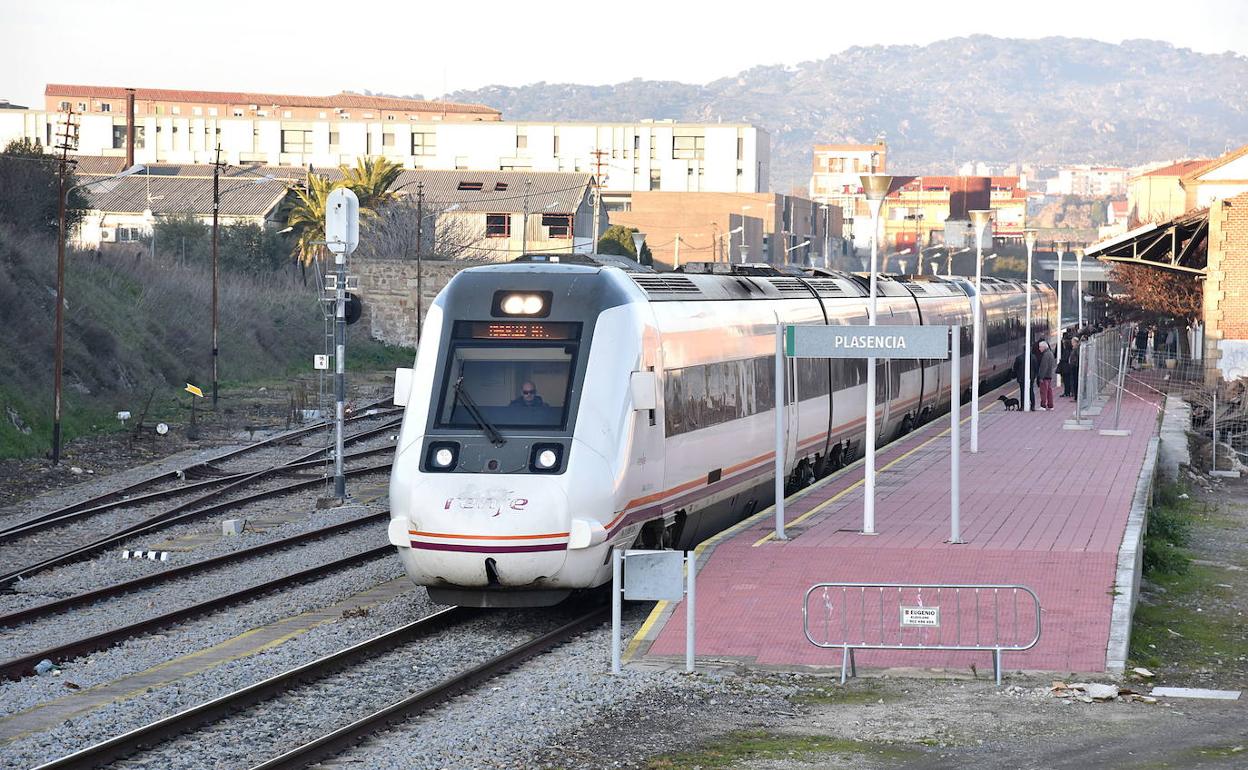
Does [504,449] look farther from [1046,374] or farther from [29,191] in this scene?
[29,191]

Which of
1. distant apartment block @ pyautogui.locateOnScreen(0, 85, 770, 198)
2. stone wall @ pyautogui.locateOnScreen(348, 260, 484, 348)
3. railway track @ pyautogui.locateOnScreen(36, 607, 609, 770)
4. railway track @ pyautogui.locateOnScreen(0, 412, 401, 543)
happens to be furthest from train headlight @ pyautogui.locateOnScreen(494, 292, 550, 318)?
distant apartment block @ pyautogui.locateOnScreen(0, 85, 770, 198)

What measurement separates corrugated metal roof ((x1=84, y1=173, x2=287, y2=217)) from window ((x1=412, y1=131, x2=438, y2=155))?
33.2m

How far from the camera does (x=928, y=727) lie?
10.4 metres

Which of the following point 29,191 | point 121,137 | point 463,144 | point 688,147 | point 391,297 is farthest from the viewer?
point 121,137

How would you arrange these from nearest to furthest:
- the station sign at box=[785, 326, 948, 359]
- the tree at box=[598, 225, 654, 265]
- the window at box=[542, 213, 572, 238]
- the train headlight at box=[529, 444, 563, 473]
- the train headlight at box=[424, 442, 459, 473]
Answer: the train headlight at box=[529, 444, 563, 473] → the train headlight at box=[424, 442, 459, 473] → the station sign at box=[785, 326, 948, 359] → the tree at box=[598, 225, 654, 265] → the window at box=[542, 213, 572, 238]

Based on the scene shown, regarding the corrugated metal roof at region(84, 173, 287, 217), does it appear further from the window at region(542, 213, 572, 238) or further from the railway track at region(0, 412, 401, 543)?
the railway track at region(0, 412, 401, 543)

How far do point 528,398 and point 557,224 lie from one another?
262 ft

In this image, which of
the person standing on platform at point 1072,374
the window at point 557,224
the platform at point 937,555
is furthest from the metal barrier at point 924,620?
the window at point 557,224

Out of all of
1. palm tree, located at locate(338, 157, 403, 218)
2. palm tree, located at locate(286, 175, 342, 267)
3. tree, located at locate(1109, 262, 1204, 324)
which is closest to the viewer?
tree, located at locate(1109, 262, 1204, 324)

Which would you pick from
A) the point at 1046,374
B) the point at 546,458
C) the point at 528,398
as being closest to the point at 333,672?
the point at 546,458

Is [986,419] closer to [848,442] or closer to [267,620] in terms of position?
[848,442]

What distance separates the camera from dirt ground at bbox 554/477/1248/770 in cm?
967

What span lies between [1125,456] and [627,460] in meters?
14.5

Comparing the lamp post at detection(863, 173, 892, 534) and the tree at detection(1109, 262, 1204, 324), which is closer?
the lamp post at detection(863, 173, 892, 534)
